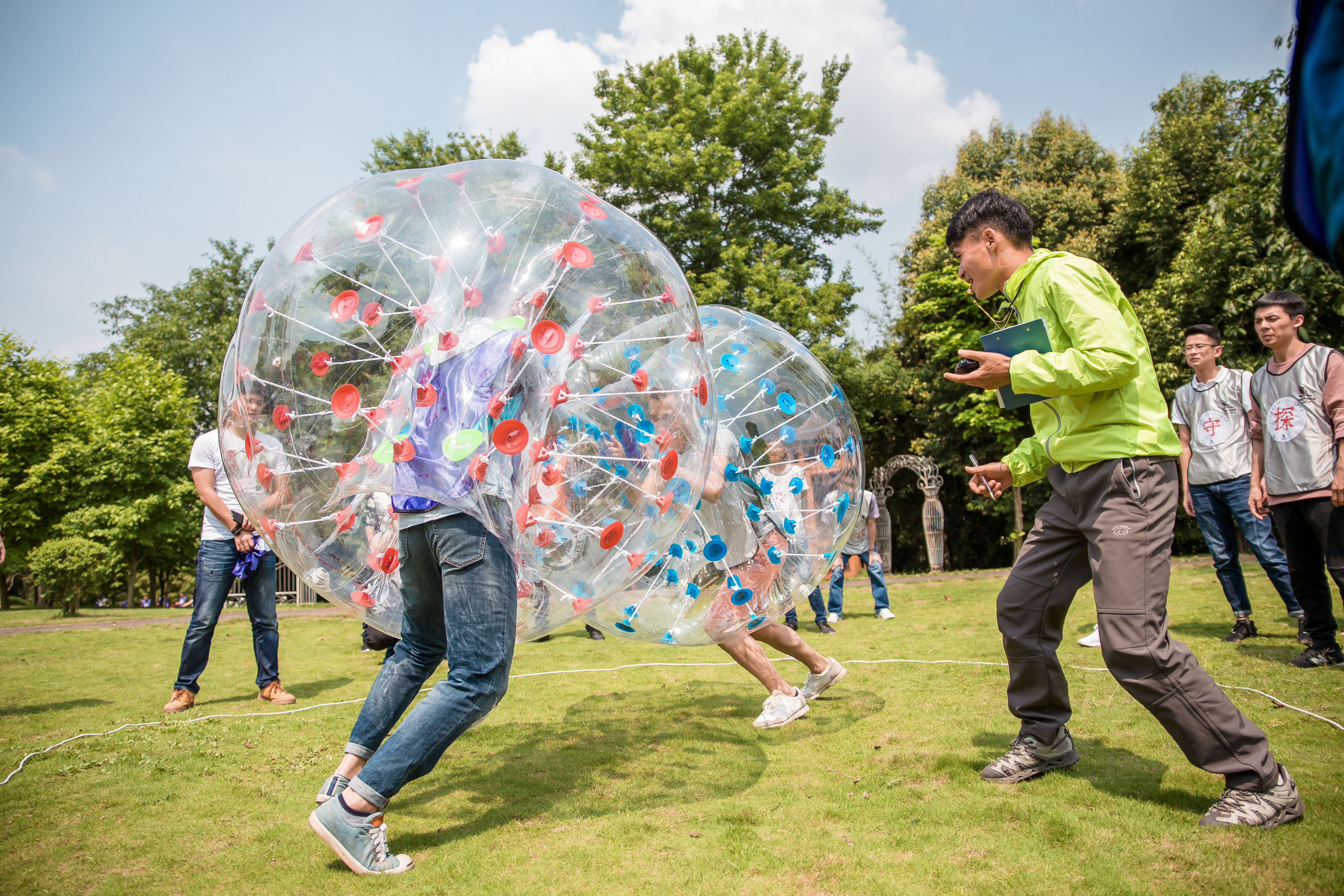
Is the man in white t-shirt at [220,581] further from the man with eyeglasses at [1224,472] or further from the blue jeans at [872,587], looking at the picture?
the man with eyeglasses at [1224,472]

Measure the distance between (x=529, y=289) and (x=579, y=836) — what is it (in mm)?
2001

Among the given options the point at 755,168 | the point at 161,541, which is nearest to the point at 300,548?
the point at 755,168

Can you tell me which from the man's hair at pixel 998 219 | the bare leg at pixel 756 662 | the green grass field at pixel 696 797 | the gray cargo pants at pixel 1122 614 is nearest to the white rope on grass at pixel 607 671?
the green grass field at pixel 696 797

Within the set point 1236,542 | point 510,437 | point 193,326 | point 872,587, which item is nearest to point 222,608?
point 510,437

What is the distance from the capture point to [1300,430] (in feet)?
16.0

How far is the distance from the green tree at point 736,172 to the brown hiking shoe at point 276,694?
53.3 feet

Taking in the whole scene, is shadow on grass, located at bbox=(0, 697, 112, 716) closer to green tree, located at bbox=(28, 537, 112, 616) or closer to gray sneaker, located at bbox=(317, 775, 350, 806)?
gray sneaker, located at bbox=(317, 775, 350, 806)

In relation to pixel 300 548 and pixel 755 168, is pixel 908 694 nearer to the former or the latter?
pixel 300 548

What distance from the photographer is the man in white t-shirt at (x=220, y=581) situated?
5203 millimetres

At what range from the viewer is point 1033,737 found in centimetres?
331

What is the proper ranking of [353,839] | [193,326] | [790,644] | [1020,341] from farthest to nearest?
[193,326], [790,644], [1020,341], [353,839]

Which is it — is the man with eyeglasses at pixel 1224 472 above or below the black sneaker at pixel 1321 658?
above

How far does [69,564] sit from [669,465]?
20.2 m

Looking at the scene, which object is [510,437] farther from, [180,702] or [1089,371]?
[180,702]
